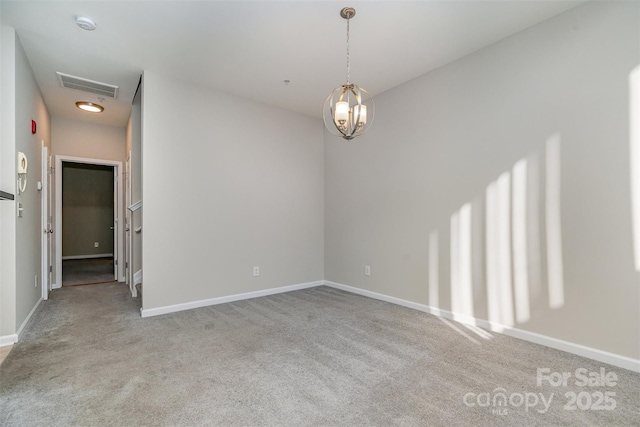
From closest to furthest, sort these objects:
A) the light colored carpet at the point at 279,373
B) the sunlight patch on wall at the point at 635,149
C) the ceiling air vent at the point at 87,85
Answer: the light colored carpet at the point at 279,373 → the sunlight patch on wall at the point at 635,149 → the ceiling air vent at the point at 87,85

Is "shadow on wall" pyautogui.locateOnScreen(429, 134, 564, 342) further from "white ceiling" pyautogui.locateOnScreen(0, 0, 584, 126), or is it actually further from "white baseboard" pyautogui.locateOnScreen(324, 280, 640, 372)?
"white ceiling" pyautogui.locateOnScreen(0, 0, 584, 126)

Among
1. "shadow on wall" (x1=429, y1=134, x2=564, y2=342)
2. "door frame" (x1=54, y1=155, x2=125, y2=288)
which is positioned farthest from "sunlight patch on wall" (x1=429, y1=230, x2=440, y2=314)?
"door frame" (x1=54, y1=155, x2=125, y2=288)

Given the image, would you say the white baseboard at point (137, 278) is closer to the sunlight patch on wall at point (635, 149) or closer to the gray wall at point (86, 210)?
the sunlight patch on wall at point (635, 149)

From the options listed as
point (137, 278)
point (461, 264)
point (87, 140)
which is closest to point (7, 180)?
point (137, 278)

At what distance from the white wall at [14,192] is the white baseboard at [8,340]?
30 mm

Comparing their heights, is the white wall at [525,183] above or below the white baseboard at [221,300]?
above

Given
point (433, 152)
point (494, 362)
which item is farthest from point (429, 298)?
point (433, 152)

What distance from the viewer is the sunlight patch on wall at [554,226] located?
8.64 feet

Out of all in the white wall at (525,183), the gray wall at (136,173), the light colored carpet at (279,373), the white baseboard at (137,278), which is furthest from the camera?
the gray wall at (136,173)

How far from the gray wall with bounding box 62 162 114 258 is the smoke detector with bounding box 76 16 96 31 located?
6503mm

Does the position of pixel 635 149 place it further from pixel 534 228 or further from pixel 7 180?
pixel 7 180

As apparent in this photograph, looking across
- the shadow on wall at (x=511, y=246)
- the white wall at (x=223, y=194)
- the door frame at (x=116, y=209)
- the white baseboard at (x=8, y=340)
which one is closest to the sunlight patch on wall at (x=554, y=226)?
the shadow on wall at (x=511, y=246)

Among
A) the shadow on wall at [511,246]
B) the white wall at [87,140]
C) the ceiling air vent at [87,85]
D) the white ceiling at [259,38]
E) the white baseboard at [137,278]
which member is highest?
the white ceiling at [259,38]

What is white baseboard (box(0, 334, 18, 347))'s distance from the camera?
2.70 meters
